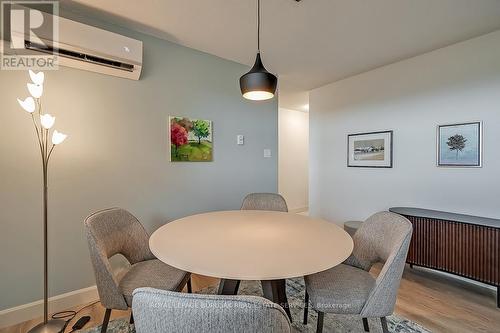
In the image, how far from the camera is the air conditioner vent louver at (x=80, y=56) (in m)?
1.67

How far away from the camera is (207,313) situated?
602 millimetres

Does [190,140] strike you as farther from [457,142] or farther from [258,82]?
[457,142]

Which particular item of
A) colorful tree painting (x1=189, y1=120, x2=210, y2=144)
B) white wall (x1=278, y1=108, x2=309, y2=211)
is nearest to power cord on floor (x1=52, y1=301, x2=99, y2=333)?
colorful tree painting (x1=189, y1=120, x2=210, y2=144)

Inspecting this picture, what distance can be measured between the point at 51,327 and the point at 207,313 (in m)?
1.79

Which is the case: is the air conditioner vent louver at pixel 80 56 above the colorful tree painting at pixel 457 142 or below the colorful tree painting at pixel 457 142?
above

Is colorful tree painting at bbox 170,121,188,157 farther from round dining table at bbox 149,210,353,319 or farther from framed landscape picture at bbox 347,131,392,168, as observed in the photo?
framed landscape picture at bbox 347,131,392,168

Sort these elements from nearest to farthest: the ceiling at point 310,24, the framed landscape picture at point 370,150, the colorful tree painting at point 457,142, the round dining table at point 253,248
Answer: the round dining table at point 253,248
the ceiling at point 310,24
the colorful tree painting at point 457,142
the framed landscape picture at point 370,150

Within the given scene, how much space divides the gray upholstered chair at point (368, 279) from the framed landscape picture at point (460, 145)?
5.10 ft

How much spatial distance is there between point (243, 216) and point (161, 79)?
1594mm

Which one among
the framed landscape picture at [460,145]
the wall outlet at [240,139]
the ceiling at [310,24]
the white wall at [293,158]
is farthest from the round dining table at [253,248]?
the white wall at [293,158]

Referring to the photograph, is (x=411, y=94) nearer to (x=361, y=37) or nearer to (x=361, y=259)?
(x=361, y=37)

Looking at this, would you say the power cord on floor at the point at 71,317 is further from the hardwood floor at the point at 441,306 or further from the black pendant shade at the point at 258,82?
the black pendant shade at the point at 258,82

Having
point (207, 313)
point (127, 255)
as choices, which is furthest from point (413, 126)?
point (127, 255)

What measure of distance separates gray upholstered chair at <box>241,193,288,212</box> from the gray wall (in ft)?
1.71
